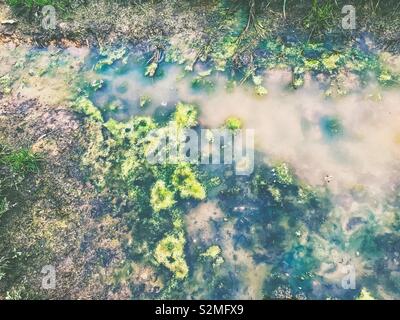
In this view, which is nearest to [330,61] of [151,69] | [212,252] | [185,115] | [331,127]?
[331,127]

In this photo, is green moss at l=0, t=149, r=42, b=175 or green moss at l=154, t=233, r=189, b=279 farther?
green moss at l=0, t=149, r=42, b=175

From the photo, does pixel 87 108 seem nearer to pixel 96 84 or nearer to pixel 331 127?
pixel 96 84

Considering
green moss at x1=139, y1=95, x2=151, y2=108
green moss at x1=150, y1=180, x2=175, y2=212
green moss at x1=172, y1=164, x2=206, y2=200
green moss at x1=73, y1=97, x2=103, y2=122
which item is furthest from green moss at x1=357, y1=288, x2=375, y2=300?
green moss at x1=73, y1=97, x2=103, y2=122

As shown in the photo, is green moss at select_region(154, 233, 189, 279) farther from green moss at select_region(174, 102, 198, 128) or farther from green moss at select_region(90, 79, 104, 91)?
green moss at select_region(90, 79, 104, 91)
